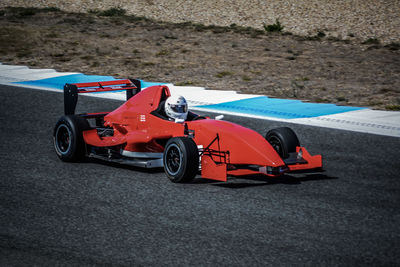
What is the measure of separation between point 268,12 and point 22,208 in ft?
95.5

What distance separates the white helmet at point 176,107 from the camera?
8.52 m

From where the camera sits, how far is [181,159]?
25.5ft

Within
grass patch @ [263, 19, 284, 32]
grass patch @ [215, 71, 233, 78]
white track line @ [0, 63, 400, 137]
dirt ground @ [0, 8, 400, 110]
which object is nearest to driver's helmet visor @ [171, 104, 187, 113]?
white track line @ [0, 63, 400, 137]

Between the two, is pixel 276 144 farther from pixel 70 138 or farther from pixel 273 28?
pixel 273 28

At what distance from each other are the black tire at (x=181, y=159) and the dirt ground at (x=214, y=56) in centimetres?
712

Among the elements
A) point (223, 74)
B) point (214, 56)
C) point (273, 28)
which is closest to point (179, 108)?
point (223, 74)

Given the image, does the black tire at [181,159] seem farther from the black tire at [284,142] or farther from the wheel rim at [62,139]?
the wheel rim at [62,139]

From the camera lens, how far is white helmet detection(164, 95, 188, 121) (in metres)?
8.52

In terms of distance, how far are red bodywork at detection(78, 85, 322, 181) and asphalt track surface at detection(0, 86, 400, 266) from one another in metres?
0.30

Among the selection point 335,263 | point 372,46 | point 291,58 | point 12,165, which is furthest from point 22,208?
point 372,46

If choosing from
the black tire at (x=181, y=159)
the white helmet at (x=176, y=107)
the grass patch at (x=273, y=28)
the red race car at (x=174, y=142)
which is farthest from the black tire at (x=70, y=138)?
the grass patch at (x=273, y=28)

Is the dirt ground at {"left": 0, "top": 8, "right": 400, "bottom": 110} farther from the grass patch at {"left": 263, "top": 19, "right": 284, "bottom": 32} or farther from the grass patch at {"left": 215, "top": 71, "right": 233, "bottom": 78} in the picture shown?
the grass patch at {"left": 263, "top": 19, "right": 284, "bottom": 32}

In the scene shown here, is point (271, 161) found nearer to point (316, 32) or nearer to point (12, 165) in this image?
point (12, 165)

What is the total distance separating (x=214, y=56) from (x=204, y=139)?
44.2 ft
